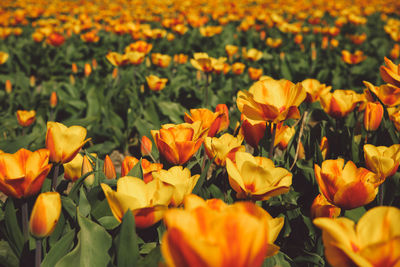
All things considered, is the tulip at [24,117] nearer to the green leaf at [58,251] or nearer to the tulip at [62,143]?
the tulip at [62,143]

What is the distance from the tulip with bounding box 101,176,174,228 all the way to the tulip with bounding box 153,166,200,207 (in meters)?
0.05

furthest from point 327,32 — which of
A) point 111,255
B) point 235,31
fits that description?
point 111,255

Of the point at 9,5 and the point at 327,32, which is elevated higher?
the point at 9,5

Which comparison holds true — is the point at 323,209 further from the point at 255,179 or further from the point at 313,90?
the point at 313,90

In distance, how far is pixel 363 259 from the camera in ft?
1.94

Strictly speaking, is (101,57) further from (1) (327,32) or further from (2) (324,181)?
(2) (324,181)

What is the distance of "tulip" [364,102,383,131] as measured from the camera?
155 cm

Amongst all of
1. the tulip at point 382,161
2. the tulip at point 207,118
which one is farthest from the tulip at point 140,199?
the tulip at point 382,161

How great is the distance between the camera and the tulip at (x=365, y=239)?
60 centimetres

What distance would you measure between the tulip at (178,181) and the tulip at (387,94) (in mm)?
1029

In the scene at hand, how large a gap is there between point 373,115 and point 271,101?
0.61 metres

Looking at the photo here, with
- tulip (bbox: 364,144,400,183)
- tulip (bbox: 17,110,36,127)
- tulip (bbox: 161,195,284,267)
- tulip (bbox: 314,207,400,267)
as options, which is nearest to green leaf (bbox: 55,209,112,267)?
Answer: tulip (bbox: 161,195,284,267)

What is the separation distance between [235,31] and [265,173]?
18.6ft

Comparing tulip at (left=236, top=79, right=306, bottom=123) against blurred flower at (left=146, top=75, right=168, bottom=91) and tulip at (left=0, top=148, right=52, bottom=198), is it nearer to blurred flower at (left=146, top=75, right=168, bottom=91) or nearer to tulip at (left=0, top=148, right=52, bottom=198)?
tulip at (left=0, top=148, right=52, bottom=198)
